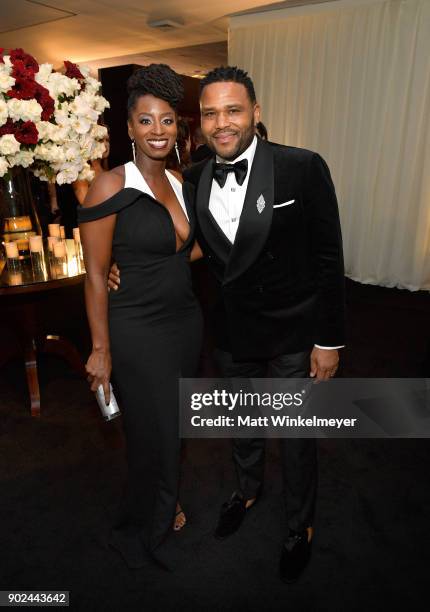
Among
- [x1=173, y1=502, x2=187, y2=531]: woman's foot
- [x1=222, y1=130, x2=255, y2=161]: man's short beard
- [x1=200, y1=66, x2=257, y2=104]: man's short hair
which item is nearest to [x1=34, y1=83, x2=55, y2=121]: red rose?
[x1=200, y1=66, x2=257, y2=104]: man's short hair

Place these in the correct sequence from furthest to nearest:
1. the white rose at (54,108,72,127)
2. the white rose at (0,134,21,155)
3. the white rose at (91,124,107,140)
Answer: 1. the white rose at (91,124,107,140)
2. the white rose at (54,108,72,127)
3. the white rose at (0,134,21,155)

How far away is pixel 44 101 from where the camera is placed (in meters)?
2.54

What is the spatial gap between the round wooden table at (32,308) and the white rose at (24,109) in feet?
2.75

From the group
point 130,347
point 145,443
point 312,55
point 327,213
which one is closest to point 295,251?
point 327,213

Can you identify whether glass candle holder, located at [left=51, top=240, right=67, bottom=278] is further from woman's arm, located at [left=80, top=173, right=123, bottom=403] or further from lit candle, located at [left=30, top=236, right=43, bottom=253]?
woman's arm, located at [left=80, top=173, right=123, bottom=403]

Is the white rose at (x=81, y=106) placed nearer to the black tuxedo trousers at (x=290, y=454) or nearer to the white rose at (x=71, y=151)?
the white rose at (x=71, y=151)

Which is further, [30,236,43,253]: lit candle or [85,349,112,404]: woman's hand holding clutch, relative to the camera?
[30,236,43,253]: lit candle

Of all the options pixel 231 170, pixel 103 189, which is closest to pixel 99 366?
pixel 103 189

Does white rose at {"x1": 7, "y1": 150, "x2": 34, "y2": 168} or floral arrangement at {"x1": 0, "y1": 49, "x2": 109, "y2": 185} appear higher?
floral arrangement at {"x1": 0, "y1": 49, "x2": 109, "y2": 185}

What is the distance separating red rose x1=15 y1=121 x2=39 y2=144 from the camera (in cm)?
247

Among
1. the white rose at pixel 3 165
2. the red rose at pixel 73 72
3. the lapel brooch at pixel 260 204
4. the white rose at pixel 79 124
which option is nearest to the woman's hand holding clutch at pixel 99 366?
the lapel brooch at pixel 260 204

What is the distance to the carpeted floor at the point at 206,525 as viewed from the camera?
185 centimetres

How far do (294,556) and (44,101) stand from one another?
250 cm

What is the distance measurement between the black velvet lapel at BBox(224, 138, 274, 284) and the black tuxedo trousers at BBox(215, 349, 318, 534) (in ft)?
1.50
